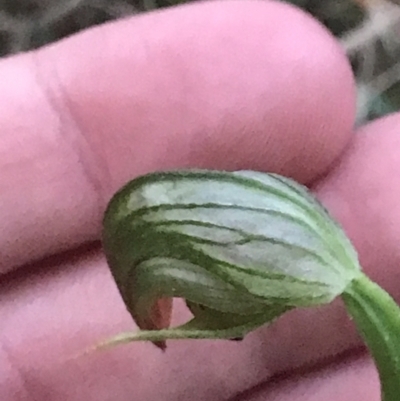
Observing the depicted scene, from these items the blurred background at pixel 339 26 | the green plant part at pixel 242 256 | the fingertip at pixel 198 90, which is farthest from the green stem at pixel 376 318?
the blurred background at pixel 339 26

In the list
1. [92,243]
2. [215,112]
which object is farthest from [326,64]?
[92,243]

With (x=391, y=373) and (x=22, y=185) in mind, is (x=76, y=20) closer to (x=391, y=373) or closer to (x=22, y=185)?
(x=22, y=185)

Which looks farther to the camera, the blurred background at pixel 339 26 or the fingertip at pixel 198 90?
the blurred background at pixel 339 26

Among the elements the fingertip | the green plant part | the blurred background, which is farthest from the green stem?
the blurred background

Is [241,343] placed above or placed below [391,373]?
below

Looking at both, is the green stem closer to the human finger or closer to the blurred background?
the human finger

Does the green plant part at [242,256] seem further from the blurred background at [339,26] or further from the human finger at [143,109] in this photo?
the blurred background at [339,26]
